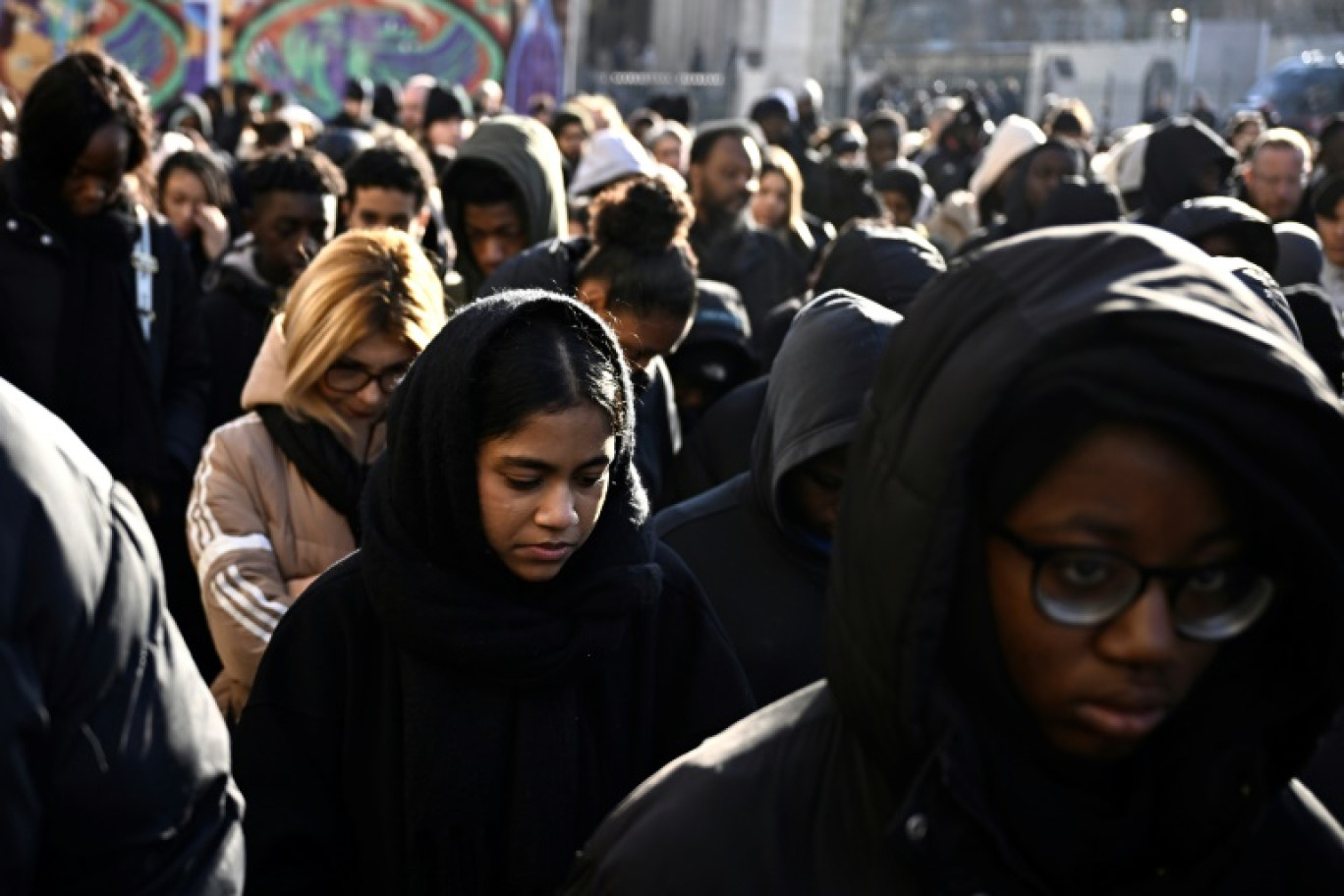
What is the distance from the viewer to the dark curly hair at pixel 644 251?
15.5ft

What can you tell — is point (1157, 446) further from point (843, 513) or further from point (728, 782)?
point (728, 782)

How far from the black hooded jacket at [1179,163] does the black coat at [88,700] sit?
703cm

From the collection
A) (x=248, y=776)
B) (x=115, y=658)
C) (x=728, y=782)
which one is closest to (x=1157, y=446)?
(x=728, y=782)

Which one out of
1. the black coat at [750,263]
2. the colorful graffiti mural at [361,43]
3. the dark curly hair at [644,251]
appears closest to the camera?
the dark curly hair at [644,251]

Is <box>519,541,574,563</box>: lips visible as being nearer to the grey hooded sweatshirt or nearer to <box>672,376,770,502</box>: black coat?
<box>672,376,770,502</box>: black coat

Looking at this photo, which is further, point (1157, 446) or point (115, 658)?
point (115, 658)

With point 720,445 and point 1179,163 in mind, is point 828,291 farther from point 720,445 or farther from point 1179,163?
point 1179,163

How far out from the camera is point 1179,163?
28.2 ft

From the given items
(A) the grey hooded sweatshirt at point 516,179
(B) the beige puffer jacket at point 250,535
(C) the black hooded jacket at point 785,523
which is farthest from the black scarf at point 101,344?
(C) the black hooded jacket at point 785,523

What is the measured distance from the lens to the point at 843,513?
6.14 feet

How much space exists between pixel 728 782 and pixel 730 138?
6.57m

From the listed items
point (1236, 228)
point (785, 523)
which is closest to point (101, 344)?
point (785, 523)

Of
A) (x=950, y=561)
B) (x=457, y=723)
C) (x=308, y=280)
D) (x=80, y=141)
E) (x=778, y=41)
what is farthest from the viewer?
(x=778, y=41)

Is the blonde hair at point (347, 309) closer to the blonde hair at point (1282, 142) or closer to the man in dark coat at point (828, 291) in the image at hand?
the man in dark coat at point (828, 291)
